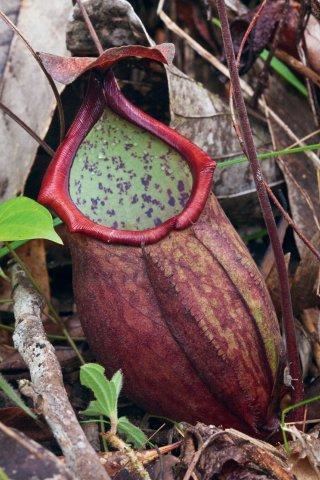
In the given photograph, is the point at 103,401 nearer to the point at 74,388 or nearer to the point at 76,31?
the point at 74,388

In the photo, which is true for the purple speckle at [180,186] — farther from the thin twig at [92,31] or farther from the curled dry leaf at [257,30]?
the curled dry leaf at [257,30]

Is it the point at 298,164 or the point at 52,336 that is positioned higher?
the point at 298,164

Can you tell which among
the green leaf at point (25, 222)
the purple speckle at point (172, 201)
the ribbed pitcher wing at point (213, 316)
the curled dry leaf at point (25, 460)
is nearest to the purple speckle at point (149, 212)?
the purple speckle at point (172, 201)

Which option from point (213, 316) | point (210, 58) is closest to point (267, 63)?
point (210, 58)

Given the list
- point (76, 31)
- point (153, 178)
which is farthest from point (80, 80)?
point (153, 178)

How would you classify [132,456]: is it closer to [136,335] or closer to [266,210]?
[136,335]

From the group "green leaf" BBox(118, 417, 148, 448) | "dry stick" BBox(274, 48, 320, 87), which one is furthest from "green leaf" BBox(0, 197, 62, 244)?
"dry stick" BBox(274, 48, 320, 87)

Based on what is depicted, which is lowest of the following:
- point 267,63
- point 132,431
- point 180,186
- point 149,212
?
point 132,431
